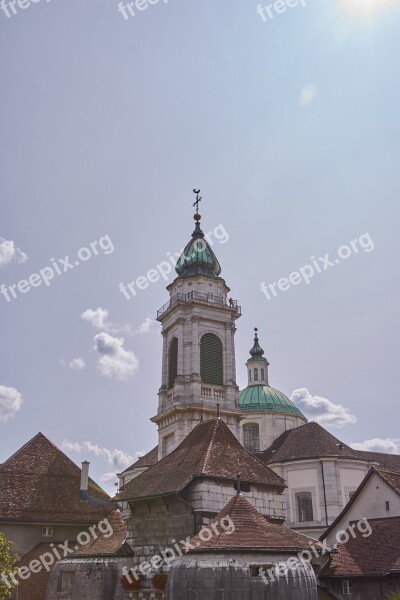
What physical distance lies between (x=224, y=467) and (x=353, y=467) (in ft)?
82.1

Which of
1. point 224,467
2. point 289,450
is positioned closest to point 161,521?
point 224,467

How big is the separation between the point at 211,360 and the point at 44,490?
17.3m

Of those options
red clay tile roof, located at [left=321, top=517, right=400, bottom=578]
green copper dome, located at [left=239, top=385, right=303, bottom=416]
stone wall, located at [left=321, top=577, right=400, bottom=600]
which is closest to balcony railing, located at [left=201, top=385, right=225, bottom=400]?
green copper dome, located at [left=239, top=385, right=303, bottom=416]

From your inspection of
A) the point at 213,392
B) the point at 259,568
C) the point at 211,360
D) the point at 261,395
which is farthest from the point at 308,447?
the point at 259,568

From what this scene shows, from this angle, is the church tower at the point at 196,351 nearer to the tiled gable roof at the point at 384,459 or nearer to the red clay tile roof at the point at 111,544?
the tiled gable roof at the point at 384,459

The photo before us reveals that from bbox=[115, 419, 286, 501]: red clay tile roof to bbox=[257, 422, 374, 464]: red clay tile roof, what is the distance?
830 inches

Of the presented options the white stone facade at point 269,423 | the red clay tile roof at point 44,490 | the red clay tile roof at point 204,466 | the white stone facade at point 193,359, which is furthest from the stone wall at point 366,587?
the white stone facade at point 269,423

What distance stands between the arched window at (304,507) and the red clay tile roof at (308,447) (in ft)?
9.32

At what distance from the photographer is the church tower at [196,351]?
43750 millimetres

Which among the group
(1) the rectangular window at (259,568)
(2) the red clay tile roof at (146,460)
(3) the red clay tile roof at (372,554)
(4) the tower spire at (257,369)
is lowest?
(1) the rectangular window at (259,568)

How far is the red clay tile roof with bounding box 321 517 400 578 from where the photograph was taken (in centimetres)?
2278

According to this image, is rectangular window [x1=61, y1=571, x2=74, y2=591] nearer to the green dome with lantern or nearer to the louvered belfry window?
the louvered belfry window

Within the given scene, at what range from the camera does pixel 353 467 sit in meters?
45.5

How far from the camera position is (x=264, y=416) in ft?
183
